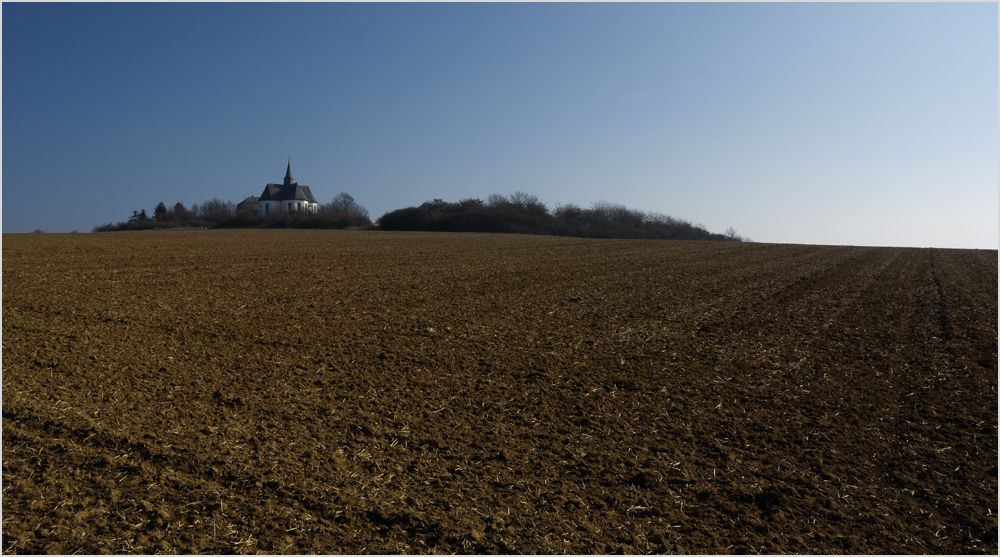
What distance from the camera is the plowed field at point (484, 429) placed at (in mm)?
3711

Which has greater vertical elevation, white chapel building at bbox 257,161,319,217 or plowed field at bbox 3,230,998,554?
white chapel building at bbox 257,161,319,217

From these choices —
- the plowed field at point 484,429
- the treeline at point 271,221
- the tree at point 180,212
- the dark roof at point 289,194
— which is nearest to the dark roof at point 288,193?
the dark roof at point 289,194

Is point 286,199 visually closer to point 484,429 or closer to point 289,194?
point 289,194

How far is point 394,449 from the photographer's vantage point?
475cm

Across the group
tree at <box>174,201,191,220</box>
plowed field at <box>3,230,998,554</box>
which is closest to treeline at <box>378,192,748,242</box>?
tree at <box>174,201,191,220</box>

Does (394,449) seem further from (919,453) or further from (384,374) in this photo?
(919,453)

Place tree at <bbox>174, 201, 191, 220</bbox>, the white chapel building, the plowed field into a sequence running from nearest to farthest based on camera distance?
the plowed field → tree at <bbox>174, 201, 191, 220</bbox> → the white chapel building

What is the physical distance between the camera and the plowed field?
3.71 m

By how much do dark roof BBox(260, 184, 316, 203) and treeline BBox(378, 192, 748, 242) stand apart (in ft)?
148

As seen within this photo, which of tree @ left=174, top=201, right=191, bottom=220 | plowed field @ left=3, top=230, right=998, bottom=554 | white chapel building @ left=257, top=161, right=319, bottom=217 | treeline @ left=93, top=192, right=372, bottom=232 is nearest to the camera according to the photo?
plowed field @ left=3, top=230, right=998, bottom=554

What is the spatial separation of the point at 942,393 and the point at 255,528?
6.92m

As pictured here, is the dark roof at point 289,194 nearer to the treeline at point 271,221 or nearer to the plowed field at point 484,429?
the treeline at point 271,221

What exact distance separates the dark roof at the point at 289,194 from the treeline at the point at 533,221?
148 feet

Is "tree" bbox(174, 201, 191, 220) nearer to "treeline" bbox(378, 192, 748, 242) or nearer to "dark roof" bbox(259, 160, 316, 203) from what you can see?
"dark roof" bbox(259, 160, 316, 203)
